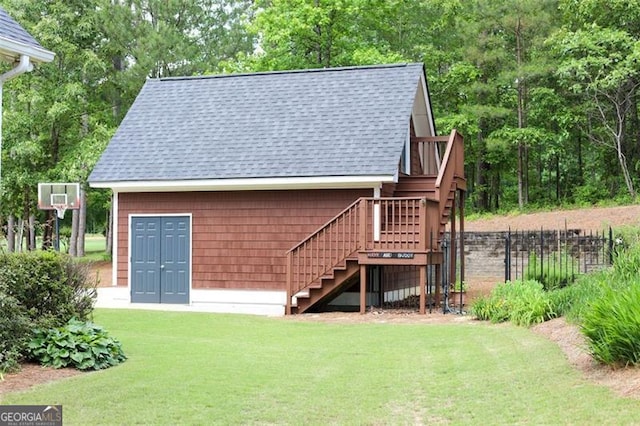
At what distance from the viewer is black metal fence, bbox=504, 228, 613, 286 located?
645 inches

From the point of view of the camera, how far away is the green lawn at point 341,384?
6766 mm

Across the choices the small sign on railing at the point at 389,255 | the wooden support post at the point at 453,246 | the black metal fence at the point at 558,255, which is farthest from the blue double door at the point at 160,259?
the black metal fence at the point at 558,255

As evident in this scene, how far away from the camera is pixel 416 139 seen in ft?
65.5

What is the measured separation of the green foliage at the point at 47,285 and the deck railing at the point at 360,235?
6.43 meters

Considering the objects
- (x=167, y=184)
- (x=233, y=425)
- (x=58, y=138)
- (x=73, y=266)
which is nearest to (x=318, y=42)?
(x=58, y=138)

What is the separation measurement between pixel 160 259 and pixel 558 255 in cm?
1165

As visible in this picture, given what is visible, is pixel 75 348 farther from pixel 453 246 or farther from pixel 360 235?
pixel 453 246

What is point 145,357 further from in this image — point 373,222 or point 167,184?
point 167,184

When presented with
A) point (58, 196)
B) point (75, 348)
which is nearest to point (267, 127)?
point (58, 196)

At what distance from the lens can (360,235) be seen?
15945mm

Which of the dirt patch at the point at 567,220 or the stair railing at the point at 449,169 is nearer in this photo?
the stair railing at the point at 449,169

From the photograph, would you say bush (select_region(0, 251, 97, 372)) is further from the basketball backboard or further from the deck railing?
the basketball backboard

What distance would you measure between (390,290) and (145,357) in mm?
9776

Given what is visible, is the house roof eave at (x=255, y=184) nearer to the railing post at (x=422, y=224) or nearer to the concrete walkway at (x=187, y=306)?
the railing post at (x=422, y=224)
